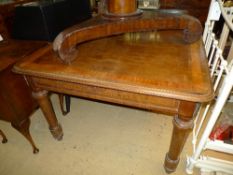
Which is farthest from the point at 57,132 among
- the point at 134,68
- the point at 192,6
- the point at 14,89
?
the point at 192,6

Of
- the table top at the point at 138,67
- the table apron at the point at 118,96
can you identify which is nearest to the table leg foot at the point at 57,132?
the table apron at the point at 118,96

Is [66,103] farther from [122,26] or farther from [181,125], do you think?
[181,125]

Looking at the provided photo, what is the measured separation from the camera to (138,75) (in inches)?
27.7

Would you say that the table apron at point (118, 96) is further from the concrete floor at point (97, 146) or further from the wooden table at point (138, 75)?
the concrete floor at point (97, 146)

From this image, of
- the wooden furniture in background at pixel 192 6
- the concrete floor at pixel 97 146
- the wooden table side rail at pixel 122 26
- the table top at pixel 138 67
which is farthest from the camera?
the wooden furniture in background at pixel 192 6

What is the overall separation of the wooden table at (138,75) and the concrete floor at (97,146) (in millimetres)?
275

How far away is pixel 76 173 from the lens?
1.14m

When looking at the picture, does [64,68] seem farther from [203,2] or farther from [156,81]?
[203,2]

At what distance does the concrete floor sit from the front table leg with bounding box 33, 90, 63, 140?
0.12 m

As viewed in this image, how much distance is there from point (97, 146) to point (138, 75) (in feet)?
2.69

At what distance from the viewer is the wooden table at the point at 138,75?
0.65 metres

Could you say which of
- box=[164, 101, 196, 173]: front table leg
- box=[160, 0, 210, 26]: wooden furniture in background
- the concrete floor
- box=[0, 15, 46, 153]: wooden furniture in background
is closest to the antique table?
box=[164, 101, 196, 173]: front table leg

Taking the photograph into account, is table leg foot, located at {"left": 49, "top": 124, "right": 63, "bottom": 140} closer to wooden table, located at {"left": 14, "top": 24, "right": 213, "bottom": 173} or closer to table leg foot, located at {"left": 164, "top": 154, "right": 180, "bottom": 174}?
wooden table, located at {"left": 14, "top": 24, "right": 213, "bottom": 173}

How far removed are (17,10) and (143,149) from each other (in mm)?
1304
